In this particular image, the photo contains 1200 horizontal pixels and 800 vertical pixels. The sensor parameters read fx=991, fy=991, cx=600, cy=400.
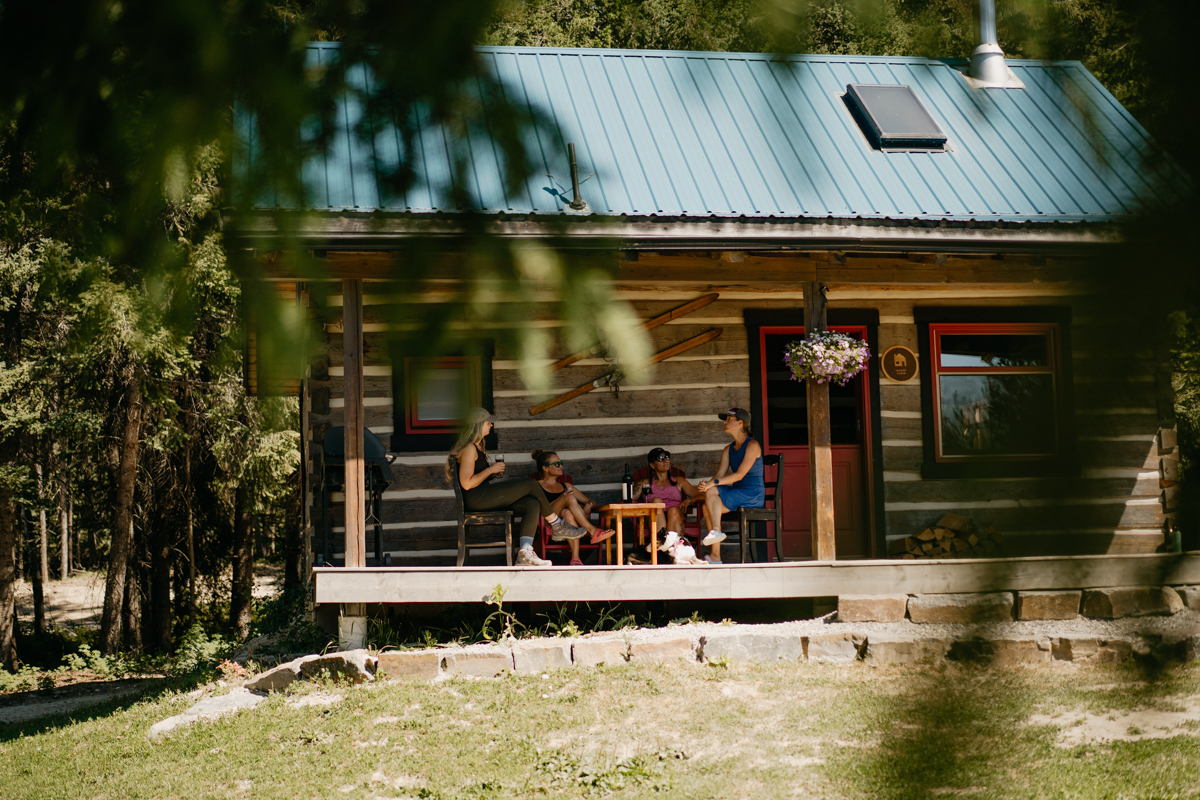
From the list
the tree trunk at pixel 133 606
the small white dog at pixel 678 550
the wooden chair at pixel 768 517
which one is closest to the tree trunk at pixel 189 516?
the tree trunk at pixel 133 606

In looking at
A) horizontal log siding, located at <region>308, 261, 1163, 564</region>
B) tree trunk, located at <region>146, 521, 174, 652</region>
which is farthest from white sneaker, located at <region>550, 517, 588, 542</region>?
tree trunk, located at <region>146, 521, 174, 652</region>

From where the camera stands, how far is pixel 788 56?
1.85 metres

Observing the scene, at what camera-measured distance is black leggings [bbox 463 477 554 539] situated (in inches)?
321

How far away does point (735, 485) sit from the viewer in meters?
8.54

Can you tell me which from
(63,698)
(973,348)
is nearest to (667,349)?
(973,348)

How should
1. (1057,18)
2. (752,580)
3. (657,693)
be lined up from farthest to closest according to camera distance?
1. (752,580)
2. (657,693)
3. (1057,18)

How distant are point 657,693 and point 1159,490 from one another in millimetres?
6091

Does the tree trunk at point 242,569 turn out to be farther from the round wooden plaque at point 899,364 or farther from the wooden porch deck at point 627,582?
the round wooden plaque at point 899,364

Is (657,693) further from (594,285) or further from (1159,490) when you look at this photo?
(1159,490)

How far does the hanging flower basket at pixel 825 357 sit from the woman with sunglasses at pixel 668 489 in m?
1.43

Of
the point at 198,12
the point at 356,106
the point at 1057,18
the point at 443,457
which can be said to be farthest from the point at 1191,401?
the point at 443,457

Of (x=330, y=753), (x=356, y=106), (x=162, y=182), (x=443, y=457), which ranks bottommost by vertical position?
(x=330, y=753)

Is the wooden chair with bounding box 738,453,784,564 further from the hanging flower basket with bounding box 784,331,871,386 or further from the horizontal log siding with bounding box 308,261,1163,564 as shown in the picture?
the horizontal log siding with bounding box 308,261,1163,564

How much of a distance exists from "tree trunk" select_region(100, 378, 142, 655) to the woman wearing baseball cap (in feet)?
40.9
